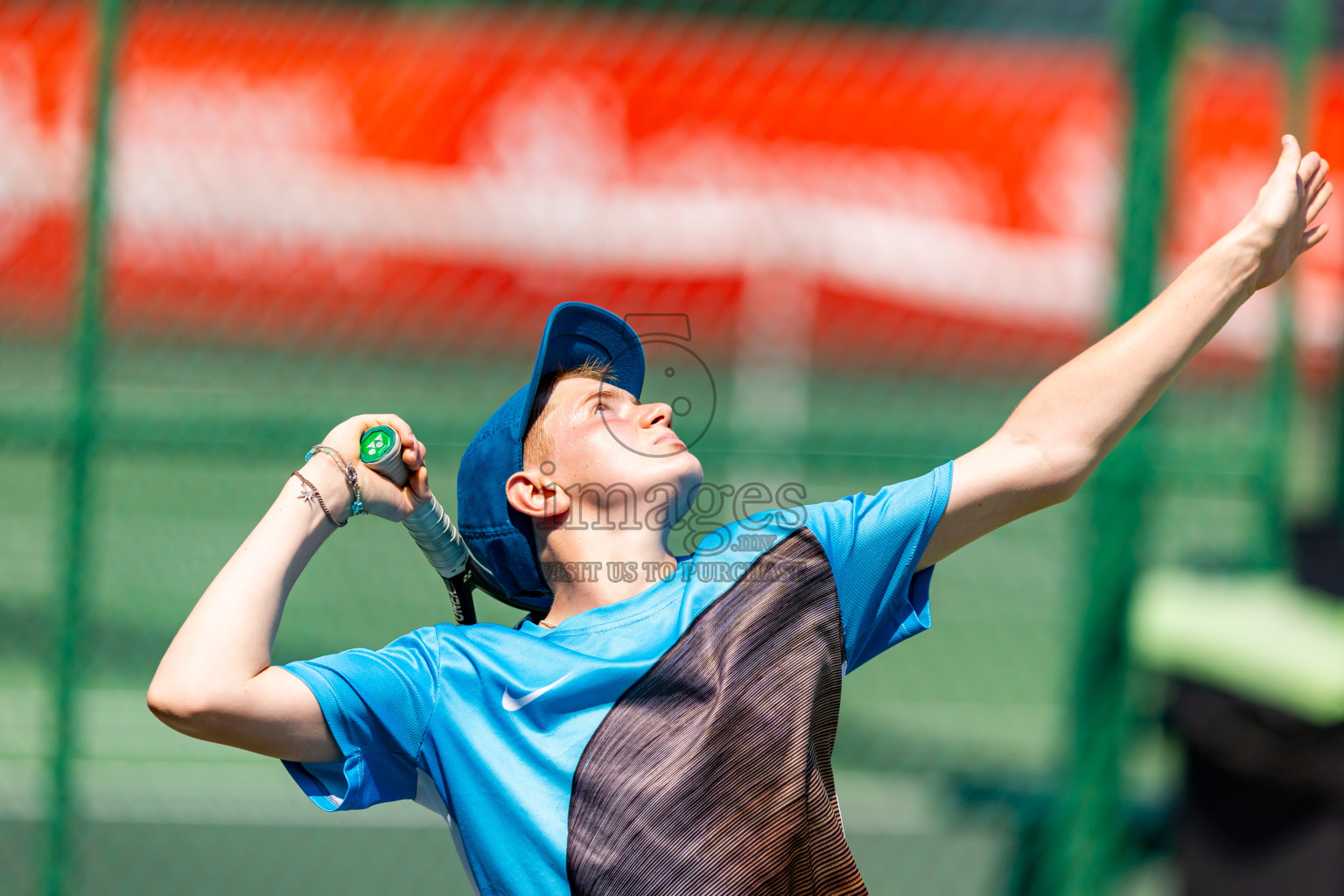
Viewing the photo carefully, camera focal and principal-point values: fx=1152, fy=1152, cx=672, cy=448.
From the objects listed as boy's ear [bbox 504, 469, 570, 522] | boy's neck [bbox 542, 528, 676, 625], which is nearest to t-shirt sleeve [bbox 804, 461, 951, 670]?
boy's neck [bbox 542, 528, 676, 625]

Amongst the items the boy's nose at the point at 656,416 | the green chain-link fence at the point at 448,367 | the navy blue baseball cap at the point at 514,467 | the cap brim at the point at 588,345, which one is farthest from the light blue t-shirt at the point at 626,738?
the green chain-link fence at the point at 448,367

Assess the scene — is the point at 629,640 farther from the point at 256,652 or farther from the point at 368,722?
the point at 256,652

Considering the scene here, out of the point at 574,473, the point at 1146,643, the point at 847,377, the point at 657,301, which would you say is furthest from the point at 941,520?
the point at 657,301

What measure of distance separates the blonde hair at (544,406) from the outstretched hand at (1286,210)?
0.86 meters

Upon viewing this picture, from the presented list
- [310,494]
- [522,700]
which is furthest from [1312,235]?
[310,494]

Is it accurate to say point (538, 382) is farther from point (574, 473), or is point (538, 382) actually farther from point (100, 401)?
point (100, 401)

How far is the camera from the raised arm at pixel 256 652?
3.98ft

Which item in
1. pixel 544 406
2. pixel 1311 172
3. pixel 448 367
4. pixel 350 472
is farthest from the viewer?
pixel 448 367

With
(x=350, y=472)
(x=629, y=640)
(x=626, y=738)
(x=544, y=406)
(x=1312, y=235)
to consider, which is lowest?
(x=626, y=738)

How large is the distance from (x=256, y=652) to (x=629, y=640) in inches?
17.2

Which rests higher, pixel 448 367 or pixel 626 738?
pixel 448 367

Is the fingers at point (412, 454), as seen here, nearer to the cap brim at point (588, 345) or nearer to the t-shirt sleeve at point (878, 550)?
the cap brim at point (588, 345)

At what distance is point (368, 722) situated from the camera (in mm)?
1334

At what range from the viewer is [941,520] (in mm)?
1487
